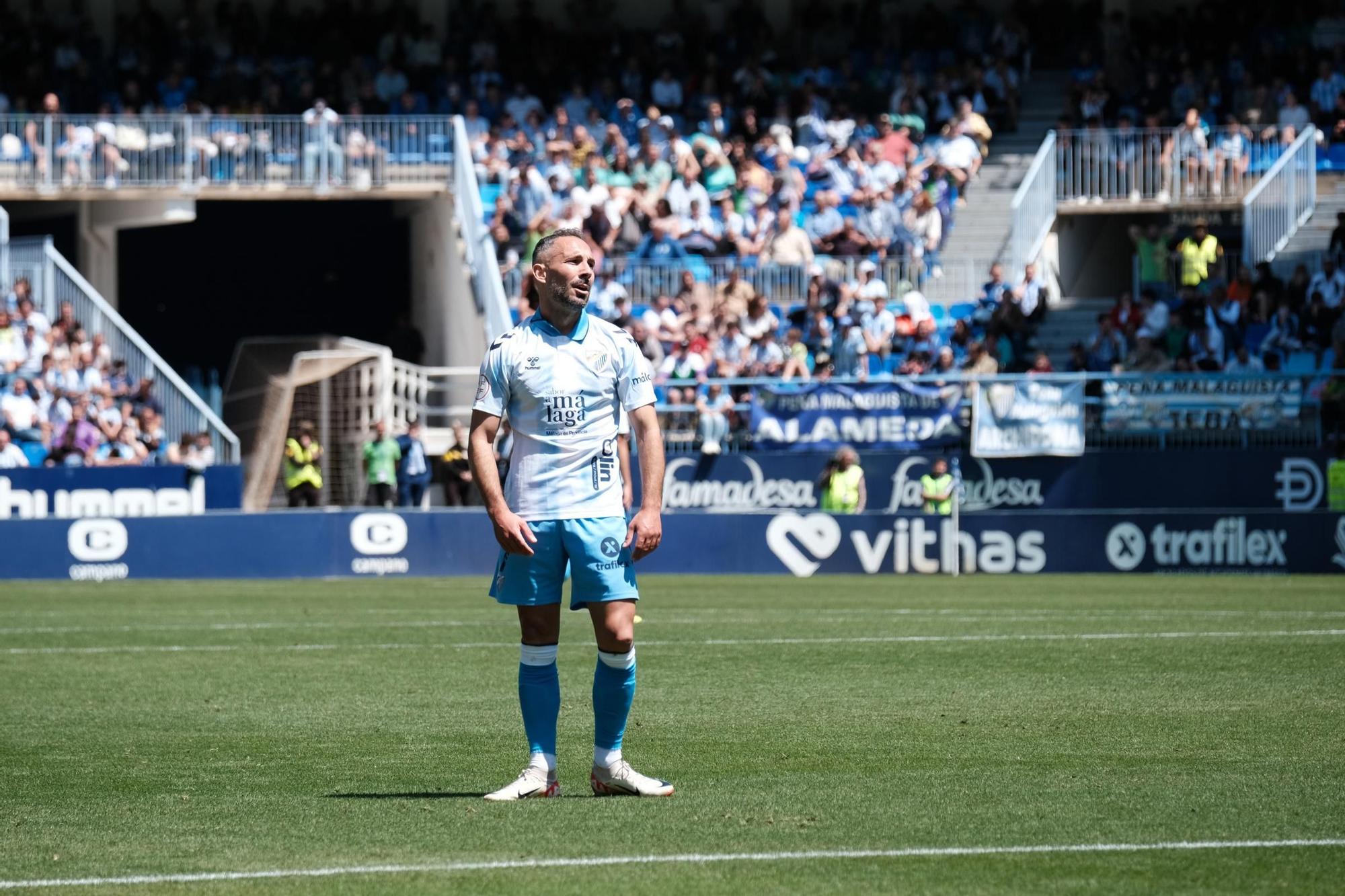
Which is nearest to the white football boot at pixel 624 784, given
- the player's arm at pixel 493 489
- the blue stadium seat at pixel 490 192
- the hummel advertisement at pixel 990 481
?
the player's arm at pixel 493 489

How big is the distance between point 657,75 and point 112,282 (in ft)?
34.3

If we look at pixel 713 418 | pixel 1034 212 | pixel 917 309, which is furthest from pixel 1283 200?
pixel 713 418

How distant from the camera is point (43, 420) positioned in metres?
28.1

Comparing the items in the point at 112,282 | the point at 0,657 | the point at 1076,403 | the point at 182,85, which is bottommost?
the point at 0,657

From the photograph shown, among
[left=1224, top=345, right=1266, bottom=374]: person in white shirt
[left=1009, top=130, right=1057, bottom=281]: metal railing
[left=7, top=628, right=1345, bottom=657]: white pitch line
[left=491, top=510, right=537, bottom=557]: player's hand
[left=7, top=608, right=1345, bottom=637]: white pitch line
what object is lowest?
[left=7, top=608, right=1345, bottom=637]: white pitch line

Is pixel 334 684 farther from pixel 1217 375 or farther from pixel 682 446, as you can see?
pixel 1217 375

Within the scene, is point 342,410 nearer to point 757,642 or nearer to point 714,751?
point 757,642

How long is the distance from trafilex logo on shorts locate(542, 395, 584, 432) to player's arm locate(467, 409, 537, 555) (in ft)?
0.61

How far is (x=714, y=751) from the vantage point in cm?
893

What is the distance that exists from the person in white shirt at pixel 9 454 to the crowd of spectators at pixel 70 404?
1cm

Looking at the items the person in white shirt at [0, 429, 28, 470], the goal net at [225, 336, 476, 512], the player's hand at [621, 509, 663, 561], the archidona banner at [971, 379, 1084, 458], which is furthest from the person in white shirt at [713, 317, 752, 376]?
the player's hand at [621, 509, 663, 561]

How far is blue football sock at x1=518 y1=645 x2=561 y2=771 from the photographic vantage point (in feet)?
25.0

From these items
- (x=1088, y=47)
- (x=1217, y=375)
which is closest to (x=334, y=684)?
(x=1217, y=375)

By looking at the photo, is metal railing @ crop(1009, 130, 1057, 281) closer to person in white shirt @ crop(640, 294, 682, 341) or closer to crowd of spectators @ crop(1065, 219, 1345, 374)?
crowd of spectators @ crop(1065, 219, 1345, 374)
